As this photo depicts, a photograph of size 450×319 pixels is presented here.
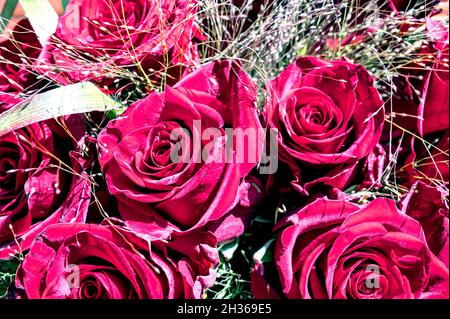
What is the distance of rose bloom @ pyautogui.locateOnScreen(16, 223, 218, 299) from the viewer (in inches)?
16.7

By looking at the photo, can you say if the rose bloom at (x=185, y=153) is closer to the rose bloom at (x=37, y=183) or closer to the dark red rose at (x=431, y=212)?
the rose bloom at (x=37, y=183)

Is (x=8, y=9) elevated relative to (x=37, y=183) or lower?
elevated

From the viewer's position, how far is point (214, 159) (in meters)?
0.41

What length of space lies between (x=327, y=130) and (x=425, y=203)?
0.40 ft

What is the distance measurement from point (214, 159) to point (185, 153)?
0.03 meters

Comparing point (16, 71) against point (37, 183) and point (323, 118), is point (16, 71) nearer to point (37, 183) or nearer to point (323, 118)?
point (37, 183)

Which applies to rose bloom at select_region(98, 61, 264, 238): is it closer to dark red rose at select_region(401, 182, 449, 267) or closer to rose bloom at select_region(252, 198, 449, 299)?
rose bloom at select_region(252, 198, 449, 299)

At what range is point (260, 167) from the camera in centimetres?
50

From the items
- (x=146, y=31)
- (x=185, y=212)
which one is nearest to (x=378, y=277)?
(x=185, y=212)

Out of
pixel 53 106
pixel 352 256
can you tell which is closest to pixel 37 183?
pixel 53 106

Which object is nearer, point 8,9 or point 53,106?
point 53,106

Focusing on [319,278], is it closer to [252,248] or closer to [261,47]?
[252,248]

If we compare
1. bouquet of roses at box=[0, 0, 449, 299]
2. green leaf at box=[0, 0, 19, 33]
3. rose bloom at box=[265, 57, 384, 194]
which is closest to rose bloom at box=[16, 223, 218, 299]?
bouquet of roses at box=[0, 0, 449, 299]

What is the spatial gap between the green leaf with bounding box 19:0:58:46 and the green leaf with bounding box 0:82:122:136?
0.10 metres
